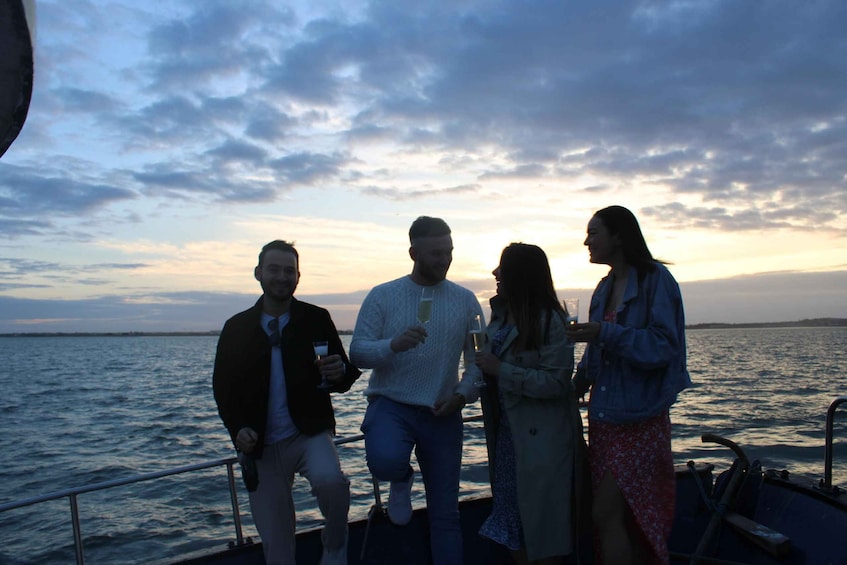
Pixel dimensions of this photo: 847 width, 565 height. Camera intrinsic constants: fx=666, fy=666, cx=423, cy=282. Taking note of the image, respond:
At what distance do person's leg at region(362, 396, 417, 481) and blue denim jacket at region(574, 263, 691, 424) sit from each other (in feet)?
3.19

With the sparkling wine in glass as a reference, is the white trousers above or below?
below

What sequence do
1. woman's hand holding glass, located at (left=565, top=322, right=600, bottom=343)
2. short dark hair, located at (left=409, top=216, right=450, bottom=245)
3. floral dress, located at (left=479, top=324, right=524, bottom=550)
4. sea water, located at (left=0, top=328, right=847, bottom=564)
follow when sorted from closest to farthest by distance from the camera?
1. woman's hand holding glass, located at (left=565, top=322, right=600, bottom=343)
2. floral dress, located at (left=479, top=324, right=524, bottom=550)
3. short dark hair, located at (left=409, top=216, right=450, bottom=245)
4. sea water, located at (left=0, top=328, right=847, bottom=564)

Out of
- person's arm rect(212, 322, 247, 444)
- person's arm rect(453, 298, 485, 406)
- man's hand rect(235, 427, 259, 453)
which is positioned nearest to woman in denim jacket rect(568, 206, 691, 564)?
person's arm rect(453, 298, 485, 406)

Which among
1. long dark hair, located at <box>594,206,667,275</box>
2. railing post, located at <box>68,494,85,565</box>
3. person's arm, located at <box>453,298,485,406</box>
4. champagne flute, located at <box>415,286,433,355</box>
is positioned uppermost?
long dark hair, located at <box>594,206,667,275</box>

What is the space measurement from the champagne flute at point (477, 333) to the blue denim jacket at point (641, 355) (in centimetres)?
55

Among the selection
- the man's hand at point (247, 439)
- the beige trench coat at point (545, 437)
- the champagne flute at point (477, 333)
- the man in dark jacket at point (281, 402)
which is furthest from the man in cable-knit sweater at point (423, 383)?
the man's hand at point (247, 439)

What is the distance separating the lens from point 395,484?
3629 mm

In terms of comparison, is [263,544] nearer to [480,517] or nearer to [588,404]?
[480,517]

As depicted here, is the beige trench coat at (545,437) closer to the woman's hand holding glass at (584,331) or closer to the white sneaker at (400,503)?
the woman's hand holding glass at (584,331)

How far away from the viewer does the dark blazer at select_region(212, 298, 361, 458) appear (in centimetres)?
356

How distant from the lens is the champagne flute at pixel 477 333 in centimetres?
336

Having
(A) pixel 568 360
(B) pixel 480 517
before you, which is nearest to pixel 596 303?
(A) pixel 568 360

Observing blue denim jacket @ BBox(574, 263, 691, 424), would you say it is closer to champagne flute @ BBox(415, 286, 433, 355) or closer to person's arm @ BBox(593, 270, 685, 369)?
person's arm @ BBox(593, 270, 685, 369)

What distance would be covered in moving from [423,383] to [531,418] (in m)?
0.63
